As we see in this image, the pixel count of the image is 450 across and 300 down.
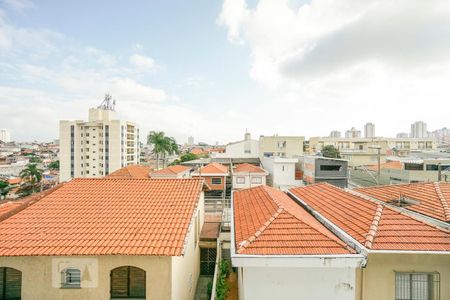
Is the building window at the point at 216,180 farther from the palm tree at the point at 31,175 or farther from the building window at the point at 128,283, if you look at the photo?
the palm tree at the point at 31,175

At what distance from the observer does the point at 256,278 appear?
6566 millimetres

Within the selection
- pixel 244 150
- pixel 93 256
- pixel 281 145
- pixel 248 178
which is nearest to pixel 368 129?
pixel 244 150

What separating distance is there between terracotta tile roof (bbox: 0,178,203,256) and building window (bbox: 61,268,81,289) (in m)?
0.91

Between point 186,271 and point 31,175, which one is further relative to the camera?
point 31,175

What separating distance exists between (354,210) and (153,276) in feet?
22.2

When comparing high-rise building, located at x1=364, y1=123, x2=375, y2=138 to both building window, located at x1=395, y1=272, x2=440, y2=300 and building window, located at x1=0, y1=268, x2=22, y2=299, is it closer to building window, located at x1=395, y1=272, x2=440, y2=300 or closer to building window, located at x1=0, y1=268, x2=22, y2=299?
building window, located at x1=395, y1=272, x2=440, y2=300

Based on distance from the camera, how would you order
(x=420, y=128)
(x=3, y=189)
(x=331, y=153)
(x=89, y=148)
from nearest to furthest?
(x=3, y=189), (x=331, y=153), (x=89, y=148), (x=420, y=128)

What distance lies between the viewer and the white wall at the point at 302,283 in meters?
6.50

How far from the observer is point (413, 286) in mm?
6684

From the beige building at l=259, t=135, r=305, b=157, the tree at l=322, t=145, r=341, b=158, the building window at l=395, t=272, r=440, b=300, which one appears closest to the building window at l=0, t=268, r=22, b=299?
the building window at l=395, t=272, r=440, b=300

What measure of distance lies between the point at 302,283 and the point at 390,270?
2.30 meters

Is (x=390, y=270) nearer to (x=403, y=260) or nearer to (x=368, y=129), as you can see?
(x=403, y=260)

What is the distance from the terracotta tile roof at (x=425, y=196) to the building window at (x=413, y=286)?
6.04 ft

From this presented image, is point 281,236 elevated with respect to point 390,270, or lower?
elevated
